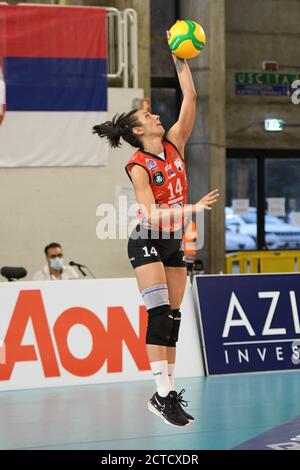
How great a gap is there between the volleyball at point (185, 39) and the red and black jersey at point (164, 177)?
33.3 inches

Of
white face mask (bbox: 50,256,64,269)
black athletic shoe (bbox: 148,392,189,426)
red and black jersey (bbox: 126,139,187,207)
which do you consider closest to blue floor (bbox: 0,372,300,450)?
black athletic shoe (bbox: 148,392,189,426)

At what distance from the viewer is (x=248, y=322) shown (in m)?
12.3

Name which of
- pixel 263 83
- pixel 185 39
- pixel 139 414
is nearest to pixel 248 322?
pixel 139 414

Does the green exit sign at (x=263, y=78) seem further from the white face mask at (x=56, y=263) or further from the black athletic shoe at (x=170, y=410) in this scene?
the black athletic shoe at (x=170, y=410)

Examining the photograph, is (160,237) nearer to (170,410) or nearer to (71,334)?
(170,410)

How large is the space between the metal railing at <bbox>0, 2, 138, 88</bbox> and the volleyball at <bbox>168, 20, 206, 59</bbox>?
29.1 feet

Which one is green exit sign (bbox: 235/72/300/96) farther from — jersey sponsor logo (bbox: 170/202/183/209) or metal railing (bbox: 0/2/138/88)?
jersey sponsor logo (bbox: 170/202/183/209)

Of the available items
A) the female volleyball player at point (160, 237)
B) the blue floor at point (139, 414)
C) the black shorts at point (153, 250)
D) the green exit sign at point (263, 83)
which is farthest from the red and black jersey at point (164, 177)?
the green exit sign at point (263, 83)

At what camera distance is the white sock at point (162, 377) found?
8125 mm

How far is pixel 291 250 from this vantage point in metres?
24.2

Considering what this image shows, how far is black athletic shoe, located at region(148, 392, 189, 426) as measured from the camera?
8039 mm


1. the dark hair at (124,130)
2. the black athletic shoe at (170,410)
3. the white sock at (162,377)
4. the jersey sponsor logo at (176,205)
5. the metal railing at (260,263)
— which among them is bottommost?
the black athletic shoe at (170,410)

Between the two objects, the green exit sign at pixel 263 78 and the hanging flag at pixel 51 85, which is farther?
the green exit sign at pixel 263 78

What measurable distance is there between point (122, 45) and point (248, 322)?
266 inches
